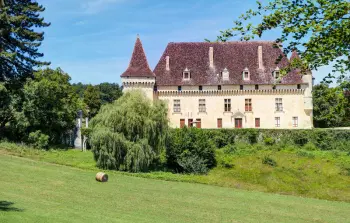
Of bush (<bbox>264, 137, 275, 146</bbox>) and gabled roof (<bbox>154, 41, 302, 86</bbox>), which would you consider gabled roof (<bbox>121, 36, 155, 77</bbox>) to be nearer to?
gabled roof (<bbox>154, 41, 302, 86</bbox>)

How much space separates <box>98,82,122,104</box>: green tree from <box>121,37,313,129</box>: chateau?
51.8 meters

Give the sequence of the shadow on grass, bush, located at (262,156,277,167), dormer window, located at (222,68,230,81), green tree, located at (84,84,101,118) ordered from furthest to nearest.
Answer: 1. green tree, located at (84,84,101,118)
2. dormer window, located at (222,68,230,81)
3. bush, located at (262,156,277,167)
4. the shadow on grass

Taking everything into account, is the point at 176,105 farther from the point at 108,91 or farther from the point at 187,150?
the point at 108,91

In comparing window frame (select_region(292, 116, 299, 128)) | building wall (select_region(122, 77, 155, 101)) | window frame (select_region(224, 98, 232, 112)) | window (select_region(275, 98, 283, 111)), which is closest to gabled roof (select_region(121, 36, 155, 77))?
building wall (select_region(122, 77, 155, 101))

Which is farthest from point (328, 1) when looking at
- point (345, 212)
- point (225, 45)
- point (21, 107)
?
point (225, 45)

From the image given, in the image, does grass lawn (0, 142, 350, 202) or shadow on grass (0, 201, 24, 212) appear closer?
shadow on grass (0, 201, 24, 212)

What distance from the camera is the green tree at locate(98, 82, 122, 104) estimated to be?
104887 mm

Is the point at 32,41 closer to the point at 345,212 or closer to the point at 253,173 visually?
the point at 253,173

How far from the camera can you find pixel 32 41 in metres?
37.3

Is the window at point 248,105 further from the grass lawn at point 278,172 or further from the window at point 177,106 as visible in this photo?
the grass lawn at point 278,172

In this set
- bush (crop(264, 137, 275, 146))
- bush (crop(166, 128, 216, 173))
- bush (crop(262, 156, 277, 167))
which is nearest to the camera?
bush (crop(166, 128, 216, 173))

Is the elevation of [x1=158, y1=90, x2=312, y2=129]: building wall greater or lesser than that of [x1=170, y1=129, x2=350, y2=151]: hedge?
greater

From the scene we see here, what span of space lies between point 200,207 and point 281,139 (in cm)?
2679

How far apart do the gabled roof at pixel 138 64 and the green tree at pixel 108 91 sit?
5102cm
